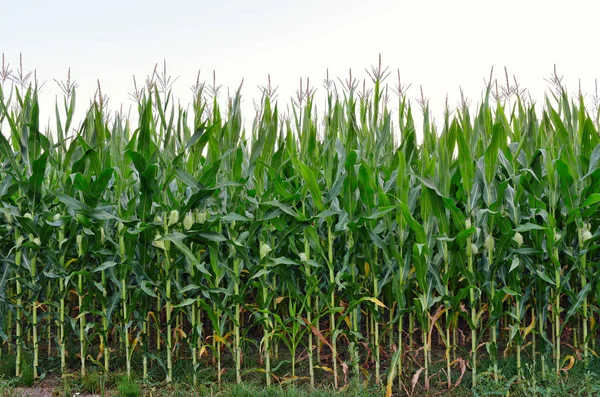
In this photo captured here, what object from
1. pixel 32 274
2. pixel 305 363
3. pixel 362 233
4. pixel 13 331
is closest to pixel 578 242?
pixel 362 233

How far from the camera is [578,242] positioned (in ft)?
13.8

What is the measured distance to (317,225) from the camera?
421 centimetres

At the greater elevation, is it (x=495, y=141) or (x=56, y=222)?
(x=495, y=141)

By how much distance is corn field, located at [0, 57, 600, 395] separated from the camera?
3.92 m

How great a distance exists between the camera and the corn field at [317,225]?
392 centimetres

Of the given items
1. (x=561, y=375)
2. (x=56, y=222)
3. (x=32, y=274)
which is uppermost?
(x=56, y=222)

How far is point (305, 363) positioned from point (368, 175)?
1.85m

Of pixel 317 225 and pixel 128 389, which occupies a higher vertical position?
pixel 317 225

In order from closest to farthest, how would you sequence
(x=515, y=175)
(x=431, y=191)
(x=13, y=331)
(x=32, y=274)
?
(x=431, y=191) < (x=515, y=175) < (x=32, y=274) < (x=13, y=331)

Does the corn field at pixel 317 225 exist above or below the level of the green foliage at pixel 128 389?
above

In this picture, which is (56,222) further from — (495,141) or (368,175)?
(495,141)

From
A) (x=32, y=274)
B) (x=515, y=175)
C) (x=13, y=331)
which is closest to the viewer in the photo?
(x=515, y=175)

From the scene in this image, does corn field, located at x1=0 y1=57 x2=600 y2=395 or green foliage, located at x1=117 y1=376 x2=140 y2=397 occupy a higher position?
corn field, located at x1=0 y1=57 x2=600 y2=395

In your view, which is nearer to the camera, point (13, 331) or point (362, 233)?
point (362, 233)
